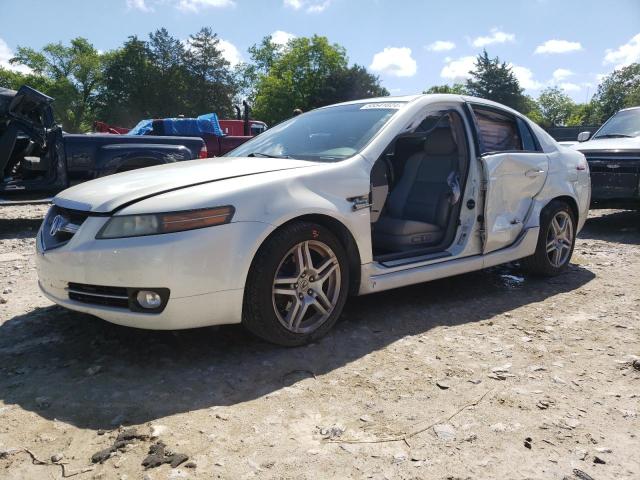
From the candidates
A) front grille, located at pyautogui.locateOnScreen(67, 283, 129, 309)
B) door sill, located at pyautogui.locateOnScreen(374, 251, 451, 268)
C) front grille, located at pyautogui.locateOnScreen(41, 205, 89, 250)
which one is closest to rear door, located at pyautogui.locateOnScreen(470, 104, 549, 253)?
door sill, located at pyautogui.locateOnScreen(374, 251, 451, 268)

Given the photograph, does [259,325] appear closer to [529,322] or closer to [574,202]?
[529,322]

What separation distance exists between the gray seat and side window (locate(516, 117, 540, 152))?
84cm

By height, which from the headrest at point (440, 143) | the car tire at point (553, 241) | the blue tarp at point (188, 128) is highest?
the blue tarp at point (188, 128)

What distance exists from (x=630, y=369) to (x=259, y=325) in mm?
2098

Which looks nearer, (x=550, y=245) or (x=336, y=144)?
(x=336, y=144)

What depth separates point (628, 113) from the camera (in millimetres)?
8461

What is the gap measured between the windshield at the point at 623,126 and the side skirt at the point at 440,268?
4.59 metres

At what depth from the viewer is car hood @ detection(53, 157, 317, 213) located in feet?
9.29

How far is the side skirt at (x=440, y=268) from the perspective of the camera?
3420 mm

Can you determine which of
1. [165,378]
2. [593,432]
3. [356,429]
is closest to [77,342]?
[165,378]

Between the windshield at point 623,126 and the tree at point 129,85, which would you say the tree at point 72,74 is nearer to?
the tree at point 129,85

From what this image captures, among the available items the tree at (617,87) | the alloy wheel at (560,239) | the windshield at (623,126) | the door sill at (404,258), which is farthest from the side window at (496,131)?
the tree at (617,87)

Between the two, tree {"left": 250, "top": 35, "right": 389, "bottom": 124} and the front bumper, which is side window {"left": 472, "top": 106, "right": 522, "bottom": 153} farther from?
tree {"left": 250, "top": 35, "right": 389, "bottom": 124}

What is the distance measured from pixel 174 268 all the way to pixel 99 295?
485mm
